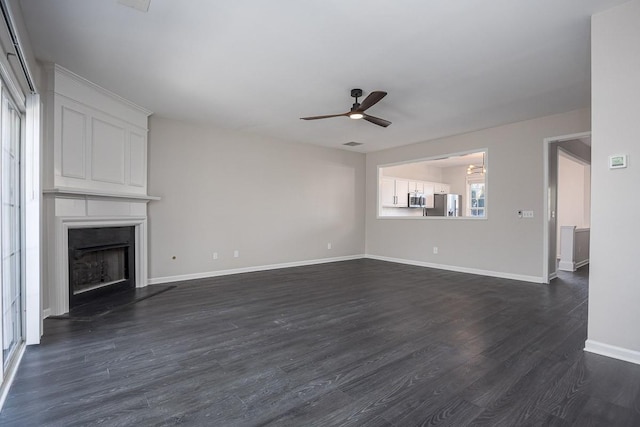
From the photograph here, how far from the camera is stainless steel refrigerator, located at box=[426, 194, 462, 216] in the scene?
29.2ft

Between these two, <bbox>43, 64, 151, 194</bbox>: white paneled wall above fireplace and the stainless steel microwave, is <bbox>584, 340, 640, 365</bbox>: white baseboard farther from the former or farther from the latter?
the stainless steel microwave

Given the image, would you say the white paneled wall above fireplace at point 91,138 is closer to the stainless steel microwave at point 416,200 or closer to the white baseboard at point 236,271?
the white baseboard at point 236,271

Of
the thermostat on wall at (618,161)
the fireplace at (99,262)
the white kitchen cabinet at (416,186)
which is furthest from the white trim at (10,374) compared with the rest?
the white kitchen cabinet at (416,186)

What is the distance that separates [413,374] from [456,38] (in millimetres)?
2724

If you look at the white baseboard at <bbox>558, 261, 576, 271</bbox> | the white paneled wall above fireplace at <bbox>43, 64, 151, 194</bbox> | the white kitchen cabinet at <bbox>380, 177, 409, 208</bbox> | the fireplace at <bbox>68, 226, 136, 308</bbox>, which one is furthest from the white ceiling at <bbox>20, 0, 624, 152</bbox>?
the white kitchen cabinet at <bbox>380, 177, 409, 208</bbox>

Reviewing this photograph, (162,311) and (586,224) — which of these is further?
(586,224)

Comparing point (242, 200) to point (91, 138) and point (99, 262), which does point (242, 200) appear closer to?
point (99, 262)

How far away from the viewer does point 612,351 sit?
2289 mm

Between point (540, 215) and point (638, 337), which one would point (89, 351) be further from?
point (540, 215)

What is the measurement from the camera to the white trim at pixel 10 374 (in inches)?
69.8

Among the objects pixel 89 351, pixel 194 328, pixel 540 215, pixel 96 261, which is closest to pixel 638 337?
pixel 540 215

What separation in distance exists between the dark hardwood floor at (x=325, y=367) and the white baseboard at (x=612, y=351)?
91mm

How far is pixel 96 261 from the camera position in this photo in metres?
4.02

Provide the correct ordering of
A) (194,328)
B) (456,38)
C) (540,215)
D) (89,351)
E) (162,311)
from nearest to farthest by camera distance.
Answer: (89,351) → (456,38) → (194,328) → (162,311) → (540,215)
